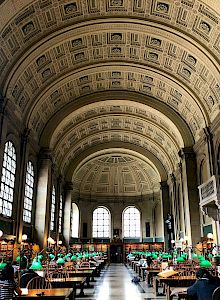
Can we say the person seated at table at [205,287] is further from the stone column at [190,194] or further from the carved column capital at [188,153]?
the carved column capital at [188,153]

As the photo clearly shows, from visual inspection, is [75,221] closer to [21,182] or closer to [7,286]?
[21,182]

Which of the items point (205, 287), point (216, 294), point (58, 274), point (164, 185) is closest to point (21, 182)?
point (58, 274)

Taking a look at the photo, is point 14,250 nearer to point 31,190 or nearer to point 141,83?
point 31,190

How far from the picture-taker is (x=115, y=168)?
4331 centimetres

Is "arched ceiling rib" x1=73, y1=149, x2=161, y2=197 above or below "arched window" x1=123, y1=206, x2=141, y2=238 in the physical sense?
above

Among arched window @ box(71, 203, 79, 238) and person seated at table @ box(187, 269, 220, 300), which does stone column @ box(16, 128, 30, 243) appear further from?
arched window @ box(71, 203, 79, 238)

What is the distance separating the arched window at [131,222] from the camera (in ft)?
145

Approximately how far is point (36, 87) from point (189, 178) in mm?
13475

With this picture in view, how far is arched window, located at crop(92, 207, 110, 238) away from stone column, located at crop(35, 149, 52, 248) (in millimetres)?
20831

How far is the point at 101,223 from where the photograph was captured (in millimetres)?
44719

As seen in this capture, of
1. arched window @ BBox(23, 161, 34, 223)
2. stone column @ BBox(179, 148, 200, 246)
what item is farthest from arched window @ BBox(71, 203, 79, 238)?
stone column @ BBox(179, 148, 200, 246)

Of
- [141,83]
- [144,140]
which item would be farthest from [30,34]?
[144,140]

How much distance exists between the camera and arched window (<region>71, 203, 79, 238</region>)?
139 feet

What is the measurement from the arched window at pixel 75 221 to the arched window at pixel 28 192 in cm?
2012
